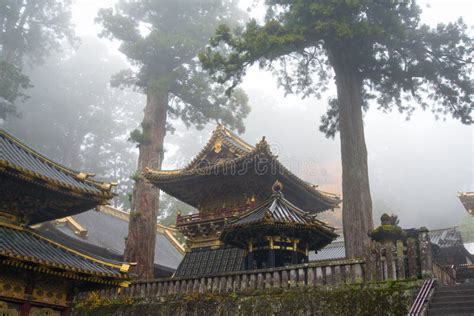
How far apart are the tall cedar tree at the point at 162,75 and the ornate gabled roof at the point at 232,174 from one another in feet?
5.67

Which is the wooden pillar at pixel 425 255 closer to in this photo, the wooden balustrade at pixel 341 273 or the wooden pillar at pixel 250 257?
Result: the wooden balustrade at pixel 341 273

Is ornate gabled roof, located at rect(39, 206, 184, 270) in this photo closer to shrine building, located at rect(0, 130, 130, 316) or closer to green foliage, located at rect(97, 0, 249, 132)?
green foliage, located at rect(97, 0, 249, 132)

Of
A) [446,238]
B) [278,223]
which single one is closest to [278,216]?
[278,223]

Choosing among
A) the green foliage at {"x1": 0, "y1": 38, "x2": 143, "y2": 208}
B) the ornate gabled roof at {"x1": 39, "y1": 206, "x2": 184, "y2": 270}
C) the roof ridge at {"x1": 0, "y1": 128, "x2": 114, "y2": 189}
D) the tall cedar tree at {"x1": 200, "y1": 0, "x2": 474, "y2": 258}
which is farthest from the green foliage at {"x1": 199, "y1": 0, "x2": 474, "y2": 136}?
the green foliage at {"x1": 0, "y1": 38, "x2": 143, "y2": 208}

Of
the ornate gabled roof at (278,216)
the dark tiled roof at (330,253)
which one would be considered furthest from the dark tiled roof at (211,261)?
the dark tiled roof at (330,253)

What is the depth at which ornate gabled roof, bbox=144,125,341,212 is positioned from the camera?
60.6 feet

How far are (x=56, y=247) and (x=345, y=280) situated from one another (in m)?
6.78

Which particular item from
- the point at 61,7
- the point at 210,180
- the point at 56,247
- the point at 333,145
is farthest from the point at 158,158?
the point at 333,145

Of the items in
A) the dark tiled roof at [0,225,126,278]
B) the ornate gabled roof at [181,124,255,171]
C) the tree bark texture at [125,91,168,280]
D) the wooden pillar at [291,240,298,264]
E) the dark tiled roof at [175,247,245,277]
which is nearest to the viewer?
the dark tiled roof at [0,225,126,278]

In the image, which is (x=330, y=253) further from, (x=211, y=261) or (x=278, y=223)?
(x=278, y=223)

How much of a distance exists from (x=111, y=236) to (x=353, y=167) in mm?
16337

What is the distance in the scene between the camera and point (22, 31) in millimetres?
35188

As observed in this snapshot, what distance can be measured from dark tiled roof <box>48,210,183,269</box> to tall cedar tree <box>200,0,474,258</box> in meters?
12.2

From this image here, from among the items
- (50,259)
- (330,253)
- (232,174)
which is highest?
(232,174)
